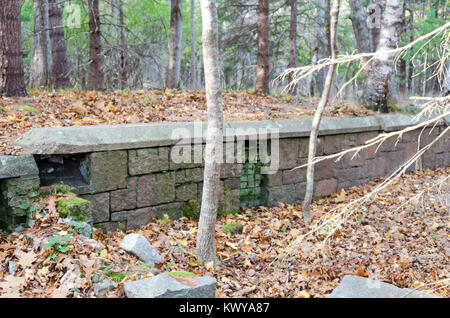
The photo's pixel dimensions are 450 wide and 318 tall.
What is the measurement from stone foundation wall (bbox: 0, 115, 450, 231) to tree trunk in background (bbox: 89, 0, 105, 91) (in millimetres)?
4120

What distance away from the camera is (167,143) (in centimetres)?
511

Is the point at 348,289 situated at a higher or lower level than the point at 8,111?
lower

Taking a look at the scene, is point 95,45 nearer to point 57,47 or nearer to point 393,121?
point 57,47

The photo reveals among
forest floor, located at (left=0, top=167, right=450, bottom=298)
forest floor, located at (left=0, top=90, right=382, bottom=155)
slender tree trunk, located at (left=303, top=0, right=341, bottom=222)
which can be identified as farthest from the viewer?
forest floor, located at (left=0, top=90, right=382, bottom=155)

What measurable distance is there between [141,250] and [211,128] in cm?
138

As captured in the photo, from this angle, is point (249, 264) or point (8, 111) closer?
point (249, 264)

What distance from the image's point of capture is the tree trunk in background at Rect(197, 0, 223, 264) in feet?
12.5

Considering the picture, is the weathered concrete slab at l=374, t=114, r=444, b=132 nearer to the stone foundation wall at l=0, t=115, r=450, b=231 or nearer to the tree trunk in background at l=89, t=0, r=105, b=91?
the stone foundation wall at l=0, t=115, r=450, b=231

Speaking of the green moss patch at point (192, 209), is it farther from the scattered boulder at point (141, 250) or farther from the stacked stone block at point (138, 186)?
the scattered boulder at point (141, 250)

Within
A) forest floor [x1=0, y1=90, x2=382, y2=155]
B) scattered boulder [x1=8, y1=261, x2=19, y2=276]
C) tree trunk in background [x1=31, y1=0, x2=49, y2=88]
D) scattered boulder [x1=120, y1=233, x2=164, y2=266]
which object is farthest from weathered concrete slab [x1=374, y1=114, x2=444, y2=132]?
tree trunk in background [x1=31, y1=0, x2=49, y2=88]
